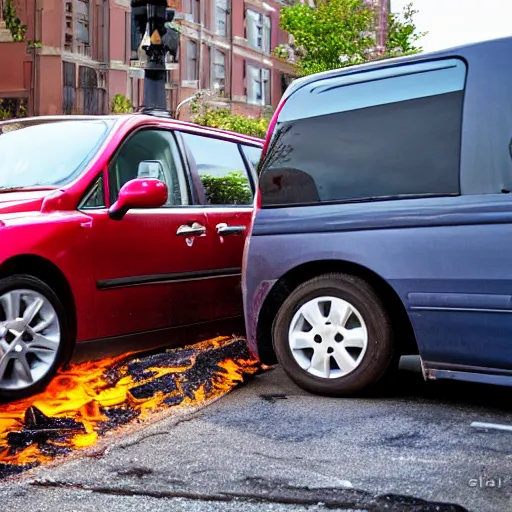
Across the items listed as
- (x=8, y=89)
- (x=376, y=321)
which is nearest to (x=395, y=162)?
(x=376, y=321)

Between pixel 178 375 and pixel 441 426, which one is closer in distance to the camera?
pixel 441 426

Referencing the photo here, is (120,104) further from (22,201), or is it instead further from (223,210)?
(22,201)

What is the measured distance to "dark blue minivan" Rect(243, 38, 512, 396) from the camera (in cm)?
459

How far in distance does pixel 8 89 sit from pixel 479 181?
1009 inches

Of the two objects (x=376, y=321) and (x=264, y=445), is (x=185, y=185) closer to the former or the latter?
(x=376, y=321)

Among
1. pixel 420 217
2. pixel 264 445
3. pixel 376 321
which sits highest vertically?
pixel 420 217

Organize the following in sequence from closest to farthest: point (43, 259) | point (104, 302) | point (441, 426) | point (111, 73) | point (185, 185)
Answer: point (441, 426), point (43, 259), point (104, 302), point (185, 185), point (111, 73)

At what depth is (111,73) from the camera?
3075cm

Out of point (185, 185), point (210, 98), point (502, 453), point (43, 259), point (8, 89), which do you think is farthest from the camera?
point (210, 98)

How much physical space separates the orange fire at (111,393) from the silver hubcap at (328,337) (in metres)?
0.55

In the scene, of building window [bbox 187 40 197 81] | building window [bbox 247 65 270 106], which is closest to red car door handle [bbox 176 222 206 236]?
building window [bbox 187 40 197 81]

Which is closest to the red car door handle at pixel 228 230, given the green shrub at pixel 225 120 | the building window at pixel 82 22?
the building window at pixel 82 22

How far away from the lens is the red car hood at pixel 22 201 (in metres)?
5.06

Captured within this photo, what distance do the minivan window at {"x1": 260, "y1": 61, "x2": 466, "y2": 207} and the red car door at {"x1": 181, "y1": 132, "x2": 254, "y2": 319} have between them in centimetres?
115
